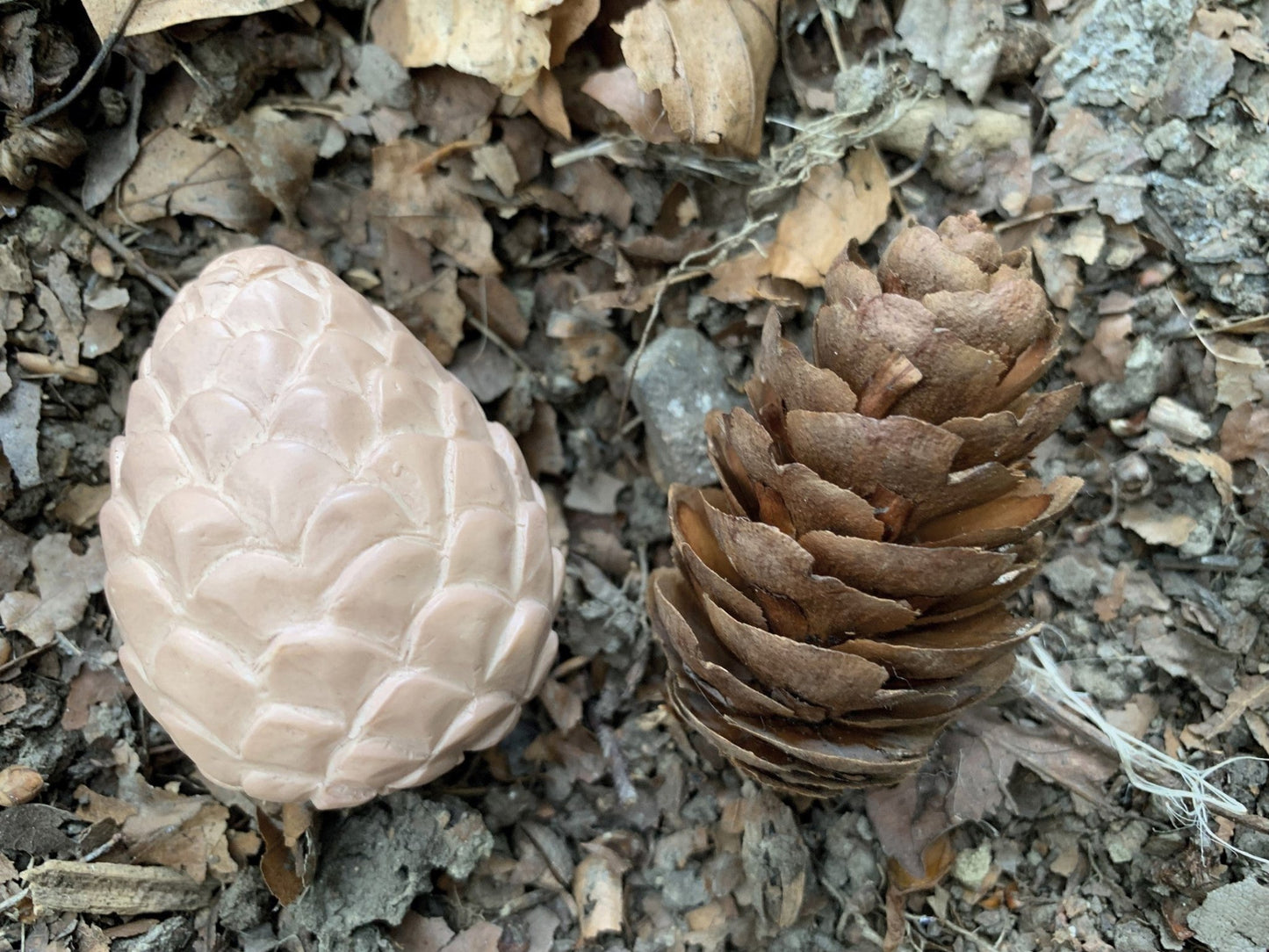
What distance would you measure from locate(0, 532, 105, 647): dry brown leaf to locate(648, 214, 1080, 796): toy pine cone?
998mm

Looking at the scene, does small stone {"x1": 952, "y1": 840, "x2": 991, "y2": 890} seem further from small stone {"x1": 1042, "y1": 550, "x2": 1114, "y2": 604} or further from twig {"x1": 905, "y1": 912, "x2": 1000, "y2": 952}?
small stone {"x1": 1042, "y1": 550, "x2": 1114, "y2": 604}

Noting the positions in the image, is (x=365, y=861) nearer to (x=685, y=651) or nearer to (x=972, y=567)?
(x=685, y=651)

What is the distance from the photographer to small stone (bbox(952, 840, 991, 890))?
1.49m

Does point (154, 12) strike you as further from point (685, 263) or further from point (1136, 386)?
point (1136, 386)

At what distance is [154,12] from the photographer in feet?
4.84

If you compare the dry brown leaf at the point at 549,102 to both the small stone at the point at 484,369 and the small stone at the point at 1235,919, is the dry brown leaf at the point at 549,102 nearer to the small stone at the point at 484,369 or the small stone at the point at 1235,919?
the small stone at the point at 484,369

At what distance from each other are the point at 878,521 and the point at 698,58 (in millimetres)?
903

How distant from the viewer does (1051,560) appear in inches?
62.7

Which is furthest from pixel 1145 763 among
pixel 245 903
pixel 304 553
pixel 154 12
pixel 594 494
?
pixel 154 12

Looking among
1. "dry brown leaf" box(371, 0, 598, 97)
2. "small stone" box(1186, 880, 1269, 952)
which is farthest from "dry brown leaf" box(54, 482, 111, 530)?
"small stone" box(1186, 880, 1269, 952)

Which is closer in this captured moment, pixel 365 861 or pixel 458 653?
pixel 458 653

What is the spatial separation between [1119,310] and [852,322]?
748 millimetres

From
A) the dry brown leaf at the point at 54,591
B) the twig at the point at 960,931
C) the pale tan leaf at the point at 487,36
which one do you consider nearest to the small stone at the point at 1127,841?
the twig at the point at 960,931

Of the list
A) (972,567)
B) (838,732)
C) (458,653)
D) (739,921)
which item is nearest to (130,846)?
(458,653)
